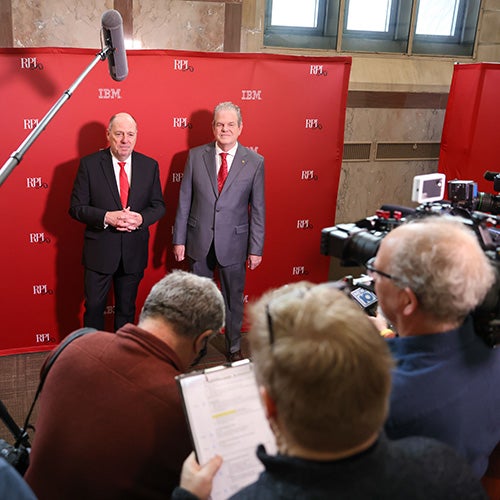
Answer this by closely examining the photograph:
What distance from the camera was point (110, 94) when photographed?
137 inches

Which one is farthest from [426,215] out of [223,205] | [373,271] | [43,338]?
[43,338]

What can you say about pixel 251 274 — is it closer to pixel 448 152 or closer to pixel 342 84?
pixel 342 84

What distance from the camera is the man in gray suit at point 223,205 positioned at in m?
3.49

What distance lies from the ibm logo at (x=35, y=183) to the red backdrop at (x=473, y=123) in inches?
128

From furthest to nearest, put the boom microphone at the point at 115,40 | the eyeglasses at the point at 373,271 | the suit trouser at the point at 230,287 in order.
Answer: the suit trouser at the point at 230,287 < the boom microphone at the point at 115,40 < the eyeglasses at the point at 373,271

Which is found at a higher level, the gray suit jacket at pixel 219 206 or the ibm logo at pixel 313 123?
the ibm logo at pixel 313 123

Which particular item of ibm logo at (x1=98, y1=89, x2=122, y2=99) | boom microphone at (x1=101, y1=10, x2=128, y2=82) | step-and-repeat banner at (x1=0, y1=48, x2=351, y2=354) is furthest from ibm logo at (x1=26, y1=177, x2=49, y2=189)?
boom microphone at (x1=101, y1=10, x2=128, y2=82)

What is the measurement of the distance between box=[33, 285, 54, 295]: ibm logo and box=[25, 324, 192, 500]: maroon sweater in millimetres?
2389

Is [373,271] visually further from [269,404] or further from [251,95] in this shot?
[251,95]

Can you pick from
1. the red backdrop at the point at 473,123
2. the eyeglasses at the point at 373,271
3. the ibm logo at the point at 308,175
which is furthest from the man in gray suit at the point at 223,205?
the eyeglasses at the point at 373,271

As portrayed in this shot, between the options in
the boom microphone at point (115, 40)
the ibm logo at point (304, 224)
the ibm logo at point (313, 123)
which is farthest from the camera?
the ibm logo at point (304, 224)

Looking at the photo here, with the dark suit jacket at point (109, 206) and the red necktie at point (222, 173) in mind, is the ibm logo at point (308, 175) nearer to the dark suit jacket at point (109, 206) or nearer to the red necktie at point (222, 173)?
the red necktie at point (222, 173)

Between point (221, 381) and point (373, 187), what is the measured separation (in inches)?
160

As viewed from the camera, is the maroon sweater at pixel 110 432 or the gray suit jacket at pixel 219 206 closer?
the maroon sweater at pixel 110 432
